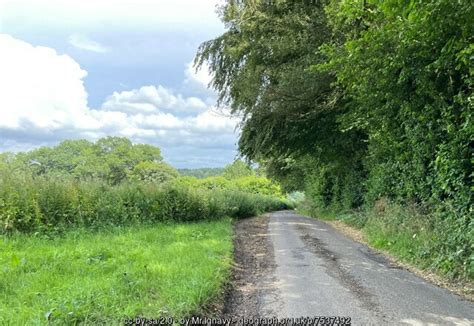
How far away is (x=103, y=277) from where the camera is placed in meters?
5.79

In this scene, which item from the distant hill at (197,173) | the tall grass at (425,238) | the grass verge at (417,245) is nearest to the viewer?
the grass verge at (417,245)

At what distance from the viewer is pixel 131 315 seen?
14.0ft

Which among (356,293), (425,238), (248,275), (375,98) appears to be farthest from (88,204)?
(425,238)

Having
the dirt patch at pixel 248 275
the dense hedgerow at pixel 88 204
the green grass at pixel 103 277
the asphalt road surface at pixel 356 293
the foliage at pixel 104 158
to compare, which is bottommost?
the dirt patch at pixel 248 275

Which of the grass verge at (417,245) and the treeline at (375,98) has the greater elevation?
the treeline at (375,98)

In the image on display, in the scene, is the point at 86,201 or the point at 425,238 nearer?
the point at 425,238

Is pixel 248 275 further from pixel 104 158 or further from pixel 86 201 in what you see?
pixel 104 158

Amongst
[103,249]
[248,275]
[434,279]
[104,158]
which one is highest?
[104,158]

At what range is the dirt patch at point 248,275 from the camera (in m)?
5.31

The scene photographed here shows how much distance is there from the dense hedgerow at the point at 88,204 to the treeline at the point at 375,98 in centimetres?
381

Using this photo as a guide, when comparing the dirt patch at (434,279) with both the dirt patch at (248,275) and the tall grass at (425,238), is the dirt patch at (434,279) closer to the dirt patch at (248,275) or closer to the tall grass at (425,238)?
the tall grass at (425,238)

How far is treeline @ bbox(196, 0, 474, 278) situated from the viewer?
7.44 m

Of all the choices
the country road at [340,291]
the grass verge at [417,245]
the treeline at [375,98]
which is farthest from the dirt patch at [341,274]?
the treeline at [375,98]

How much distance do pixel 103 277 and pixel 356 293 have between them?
12.6 ft
